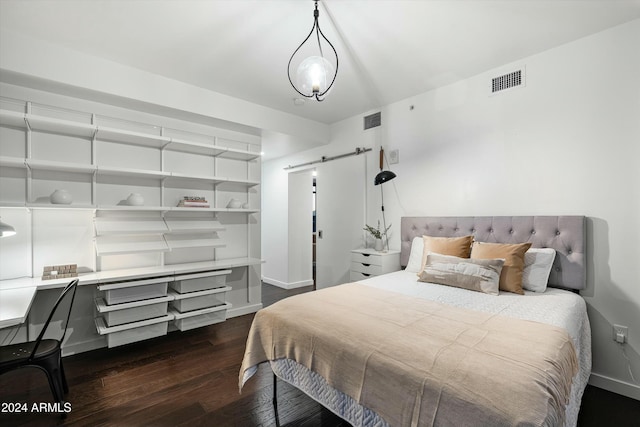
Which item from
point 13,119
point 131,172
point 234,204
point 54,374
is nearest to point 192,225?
point 234,204

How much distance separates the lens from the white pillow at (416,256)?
10.1 feet

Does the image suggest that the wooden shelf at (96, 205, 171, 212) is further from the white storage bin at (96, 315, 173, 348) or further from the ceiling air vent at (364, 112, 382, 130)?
the ceiling air vent at (364, 112, 382, 130)

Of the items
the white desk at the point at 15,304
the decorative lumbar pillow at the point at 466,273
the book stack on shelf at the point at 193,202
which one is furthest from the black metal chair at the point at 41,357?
the decorative lumbar pillow at the point at 466,273

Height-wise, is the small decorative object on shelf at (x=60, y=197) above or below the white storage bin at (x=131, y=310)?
above

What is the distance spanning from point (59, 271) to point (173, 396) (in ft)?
5.19

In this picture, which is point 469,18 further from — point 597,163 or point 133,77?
point 133,77

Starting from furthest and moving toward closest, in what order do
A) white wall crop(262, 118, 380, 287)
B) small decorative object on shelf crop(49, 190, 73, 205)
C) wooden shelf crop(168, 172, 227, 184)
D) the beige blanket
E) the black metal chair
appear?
white wall crop(262, 118, 380, 287)
wooden shelf crop(168, 172, 227, 184)
small decorative object on shelf crop(49, 190, 73, 205)
the black metal chair
the beige blanket

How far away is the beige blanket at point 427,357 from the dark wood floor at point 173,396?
0.41 m

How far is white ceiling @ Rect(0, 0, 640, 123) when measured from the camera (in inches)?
82.3

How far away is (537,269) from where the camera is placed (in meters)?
2.38

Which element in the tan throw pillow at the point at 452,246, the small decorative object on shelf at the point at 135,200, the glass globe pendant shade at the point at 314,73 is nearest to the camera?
the glass globe pendant shade at the point at 314,73

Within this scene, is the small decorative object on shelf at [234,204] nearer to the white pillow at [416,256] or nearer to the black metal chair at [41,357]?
the black metal chair at [41,357]

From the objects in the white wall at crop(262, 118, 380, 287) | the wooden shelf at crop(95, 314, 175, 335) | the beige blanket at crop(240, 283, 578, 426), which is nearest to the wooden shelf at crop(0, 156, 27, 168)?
the wooden shelf at crop(95, 314, 175, 335)

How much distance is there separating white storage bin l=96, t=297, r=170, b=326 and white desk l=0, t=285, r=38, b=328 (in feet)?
1.83
